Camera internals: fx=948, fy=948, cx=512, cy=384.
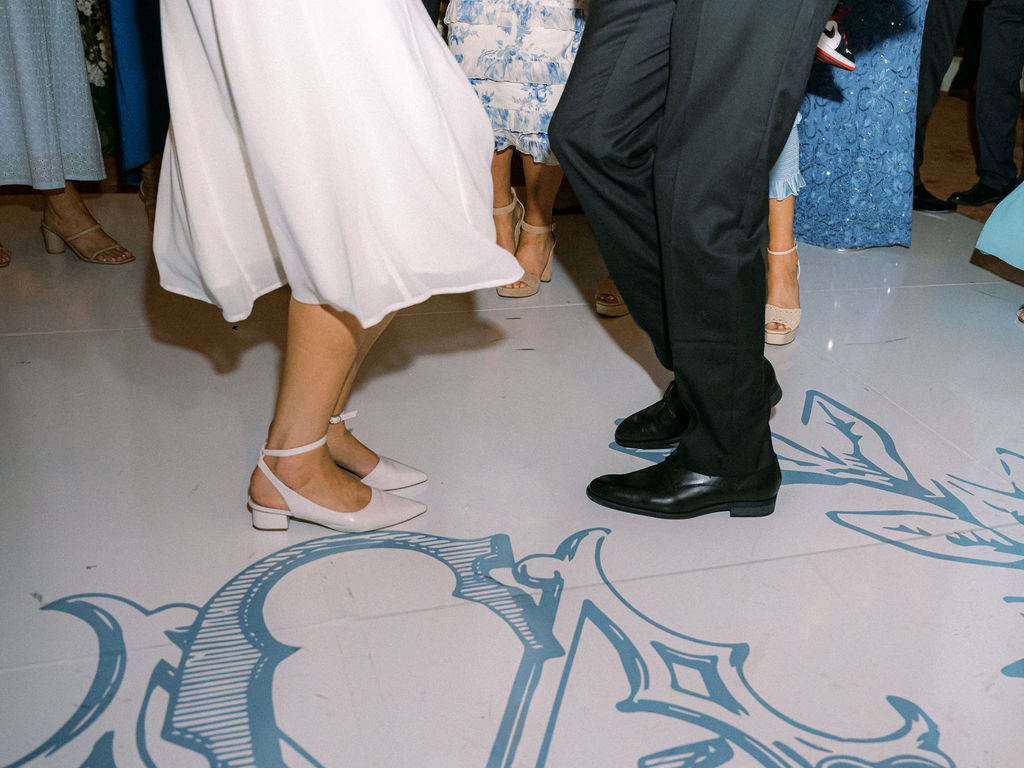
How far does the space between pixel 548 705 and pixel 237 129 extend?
28.5 inches

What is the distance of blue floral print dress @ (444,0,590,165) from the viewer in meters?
1.85

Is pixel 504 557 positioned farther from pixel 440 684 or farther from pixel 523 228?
pixel 523 228

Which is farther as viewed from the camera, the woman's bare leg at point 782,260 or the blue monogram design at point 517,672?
the woman's bare leg at point 782,260

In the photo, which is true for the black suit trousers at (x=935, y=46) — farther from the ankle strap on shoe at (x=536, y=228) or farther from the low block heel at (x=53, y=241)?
the low block heel at (x=53, y=241)

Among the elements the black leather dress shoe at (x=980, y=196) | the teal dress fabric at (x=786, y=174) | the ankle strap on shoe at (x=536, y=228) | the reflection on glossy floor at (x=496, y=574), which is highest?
the teal dress fabric at (x=786, y=174)

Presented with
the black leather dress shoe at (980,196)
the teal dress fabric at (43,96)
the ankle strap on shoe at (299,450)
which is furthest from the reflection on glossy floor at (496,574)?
the black leather dress shoe at (980,196)

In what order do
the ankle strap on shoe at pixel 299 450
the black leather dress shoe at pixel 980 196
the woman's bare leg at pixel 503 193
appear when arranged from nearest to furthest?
the ankle strap on shoe at pixel 299 450 < the woman's bare leg at pixel 503 193 < the black leather dress shoe at pixel 980 196

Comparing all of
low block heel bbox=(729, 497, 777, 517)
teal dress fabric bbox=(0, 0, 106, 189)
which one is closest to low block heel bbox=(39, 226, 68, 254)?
teal dress fabric bbox=(0, 0, 106, 189)

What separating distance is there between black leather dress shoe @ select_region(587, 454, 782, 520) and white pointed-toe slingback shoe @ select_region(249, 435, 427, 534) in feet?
0.92

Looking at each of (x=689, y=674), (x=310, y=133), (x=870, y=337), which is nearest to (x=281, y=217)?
(x=310, y=133)

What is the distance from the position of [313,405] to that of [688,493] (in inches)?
20.0

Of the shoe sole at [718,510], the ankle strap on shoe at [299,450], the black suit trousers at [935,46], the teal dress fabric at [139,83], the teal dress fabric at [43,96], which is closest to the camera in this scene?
the ankle strap on shoe at [299,450]

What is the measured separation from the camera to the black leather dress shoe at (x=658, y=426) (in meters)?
1.45

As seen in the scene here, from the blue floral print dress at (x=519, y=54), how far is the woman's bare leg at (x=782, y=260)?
0.47 meters
